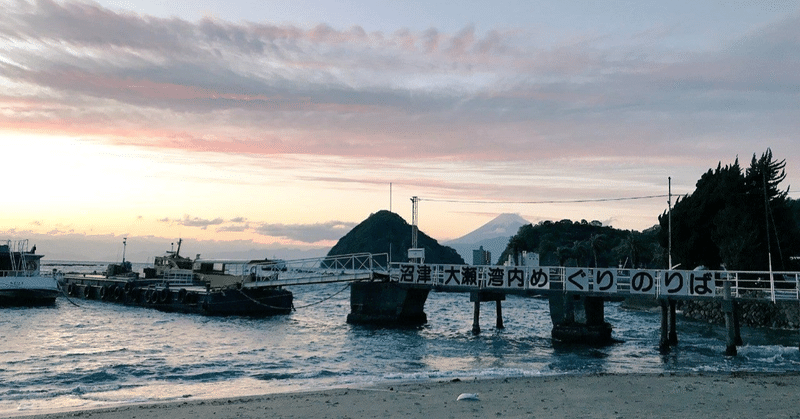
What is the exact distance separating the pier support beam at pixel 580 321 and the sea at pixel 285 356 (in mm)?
1152

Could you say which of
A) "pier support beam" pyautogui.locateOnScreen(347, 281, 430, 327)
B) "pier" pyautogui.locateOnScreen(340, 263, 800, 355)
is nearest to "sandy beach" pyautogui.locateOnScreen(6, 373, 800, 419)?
"pier" pyautogui.locateOnScreen(340, 263, 800, 355)

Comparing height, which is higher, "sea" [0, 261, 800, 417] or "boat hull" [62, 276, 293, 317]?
"boat hull" [62, 276, 293, 317]

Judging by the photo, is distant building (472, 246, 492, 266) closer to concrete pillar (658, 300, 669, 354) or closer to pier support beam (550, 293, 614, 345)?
pier support beam (550, 293, 614, 345)

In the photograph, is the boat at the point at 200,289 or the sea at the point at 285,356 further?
the boat at the point at 200,289

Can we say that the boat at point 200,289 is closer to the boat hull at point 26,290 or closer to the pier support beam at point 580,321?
the boat hull at point 26,290

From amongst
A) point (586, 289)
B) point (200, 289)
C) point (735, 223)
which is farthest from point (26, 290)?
point (735, 223)

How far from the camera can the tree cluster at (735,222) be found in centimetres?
5659

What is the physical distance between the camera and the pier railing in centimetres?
3747

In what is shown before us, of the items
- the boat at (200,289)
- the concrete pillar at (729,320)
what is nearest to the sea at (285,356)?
the concrete pillar at (729,320)

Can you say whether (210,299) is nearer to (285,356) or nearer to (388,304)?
(388,304)

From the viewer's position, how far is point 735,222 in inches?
2283

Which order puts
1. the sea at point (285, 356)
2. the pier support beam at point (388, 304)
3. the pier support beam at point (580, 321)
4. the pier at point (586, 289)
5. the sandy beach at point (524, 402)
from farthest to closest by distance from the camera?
the pier support beam at point (388, 304)
the pier support beam at point (580, 321)
the pier at point (586, 289)
the sea at point (285, 356)
the sandy beach at point (524, 402)

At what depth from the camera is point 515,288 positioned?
4353 centimetres

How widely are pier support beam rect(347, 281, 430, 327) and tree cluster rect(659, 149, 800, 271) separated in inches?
1027
